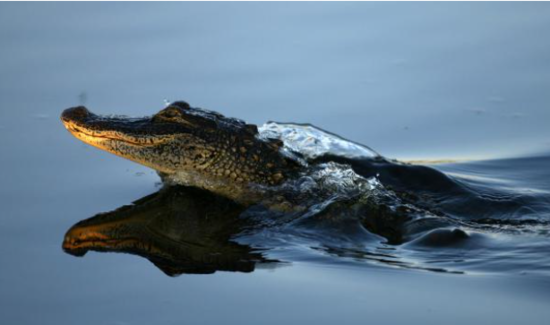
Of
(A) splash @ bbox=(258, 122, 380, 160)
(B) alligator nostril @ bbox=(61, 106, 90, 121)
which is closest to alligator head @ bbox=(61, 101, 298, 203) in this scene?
(B) alligator nostril @ bbox=(61, 106, 90, 121)

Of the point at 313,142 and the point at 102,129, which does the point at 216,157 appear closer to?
the point at 102,129

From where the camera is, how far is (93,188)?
886 cm

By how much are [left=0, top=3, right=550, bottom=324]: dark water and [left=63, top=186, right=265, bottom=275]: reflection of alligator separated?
0.07 ft

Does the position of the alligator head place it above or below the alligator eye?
below

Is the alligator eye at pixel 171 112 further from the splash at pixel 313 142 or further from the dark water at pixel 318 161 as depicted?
the splash at pixel 313 142

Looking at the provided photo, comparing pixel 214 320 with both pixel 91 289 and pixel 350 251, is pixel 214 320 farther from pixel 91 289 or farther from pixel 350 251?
pixel 350 251

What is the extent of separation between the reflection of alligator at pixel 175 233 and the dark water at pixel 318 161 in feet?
0.07

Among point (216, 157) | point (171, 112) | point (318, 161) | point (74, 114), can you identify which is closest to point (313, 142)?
point (318, 161)

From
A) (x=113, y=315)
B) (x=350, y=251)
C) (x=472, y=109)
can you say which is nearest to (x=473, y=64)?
(x=472, y=109)

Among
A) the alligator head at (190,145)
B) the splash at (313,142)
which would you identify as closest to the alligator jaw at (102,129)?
the alligator head at (190,145)

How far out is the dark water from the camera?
662 cm

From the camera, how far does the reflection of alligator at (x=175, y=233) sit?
7.28 meters

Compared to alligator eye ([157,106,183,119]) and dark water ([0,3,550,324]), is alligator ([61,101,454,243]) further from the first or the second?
dark water ([0,3,550,324])

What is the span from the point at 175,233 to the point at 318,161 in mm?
2116
